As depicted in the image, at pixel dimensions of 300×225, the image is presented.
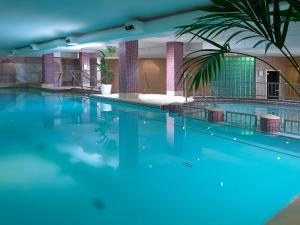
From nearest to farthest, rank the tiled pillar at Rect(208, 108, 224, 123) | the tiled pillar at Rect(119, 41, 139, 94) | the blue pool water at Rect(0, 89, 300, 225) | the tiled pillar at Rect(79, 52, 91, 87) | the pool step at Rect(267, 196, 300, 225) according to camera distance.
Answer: the pool step at Rect(267, 196, 300, 225) < the blue pool water at Rect(0, 89, 300, 225) < the tiled pillar at Rect(208, 108, 224, 123) < the tiled pillar at Rect(119, 41, 139, 94) < the tiled pillar at Rect(79, 52, 91, 87)

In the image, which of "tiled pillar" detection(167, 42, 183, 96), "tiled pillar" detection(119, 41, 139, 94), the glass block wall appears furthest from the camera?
the glass block wall

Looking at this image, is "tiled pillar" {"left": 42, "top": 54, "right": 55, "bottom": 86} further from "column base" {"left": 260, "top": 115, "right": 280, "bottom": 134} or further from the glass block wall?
"column base" {"left": 260, "top": 115, "right": 280, "bottom": 134}

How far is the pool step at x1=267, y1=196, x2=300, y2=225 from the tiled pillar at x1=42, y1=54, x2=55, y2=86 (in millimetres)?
20241

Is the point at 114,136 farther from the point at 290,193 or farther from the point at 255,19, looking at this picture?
the point at 255,19

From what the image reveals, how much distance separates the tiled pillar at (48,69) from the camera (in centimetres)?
2028

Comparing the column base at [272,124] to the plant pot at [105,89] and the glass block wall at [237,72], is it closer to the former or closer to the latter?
the plant pot at [105,89]

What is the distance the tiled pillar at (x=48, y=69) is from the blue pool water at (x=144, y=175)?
14042mm

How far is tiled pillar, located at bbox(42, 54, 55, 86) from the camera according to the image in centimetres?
2028

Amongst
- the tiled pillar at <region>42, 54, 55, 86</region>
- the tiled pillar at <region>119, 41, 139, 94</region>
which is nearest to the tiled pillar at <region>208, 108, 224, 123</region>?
the tiled pillar at <region>119, 41, 139, 94</region>

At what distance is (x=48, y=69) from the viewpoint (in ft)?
67.7

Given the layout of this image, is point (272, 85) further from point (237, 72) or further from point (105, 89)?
point (105, 89)

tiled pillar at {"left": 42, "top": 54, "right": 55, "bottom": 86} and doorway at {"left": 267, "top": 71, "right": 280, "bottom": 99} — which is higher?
tiled pillar at {"left": 42, "top": 54, "right": 55, "bottom": 86}

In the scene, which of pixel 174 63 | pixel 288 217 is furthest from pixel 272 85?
pixel 288 217

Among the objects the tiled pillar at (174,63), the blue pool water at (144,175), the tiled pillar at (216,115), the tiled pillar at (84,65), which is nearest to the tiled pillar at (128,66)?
the tiled pillar at (174,63)
